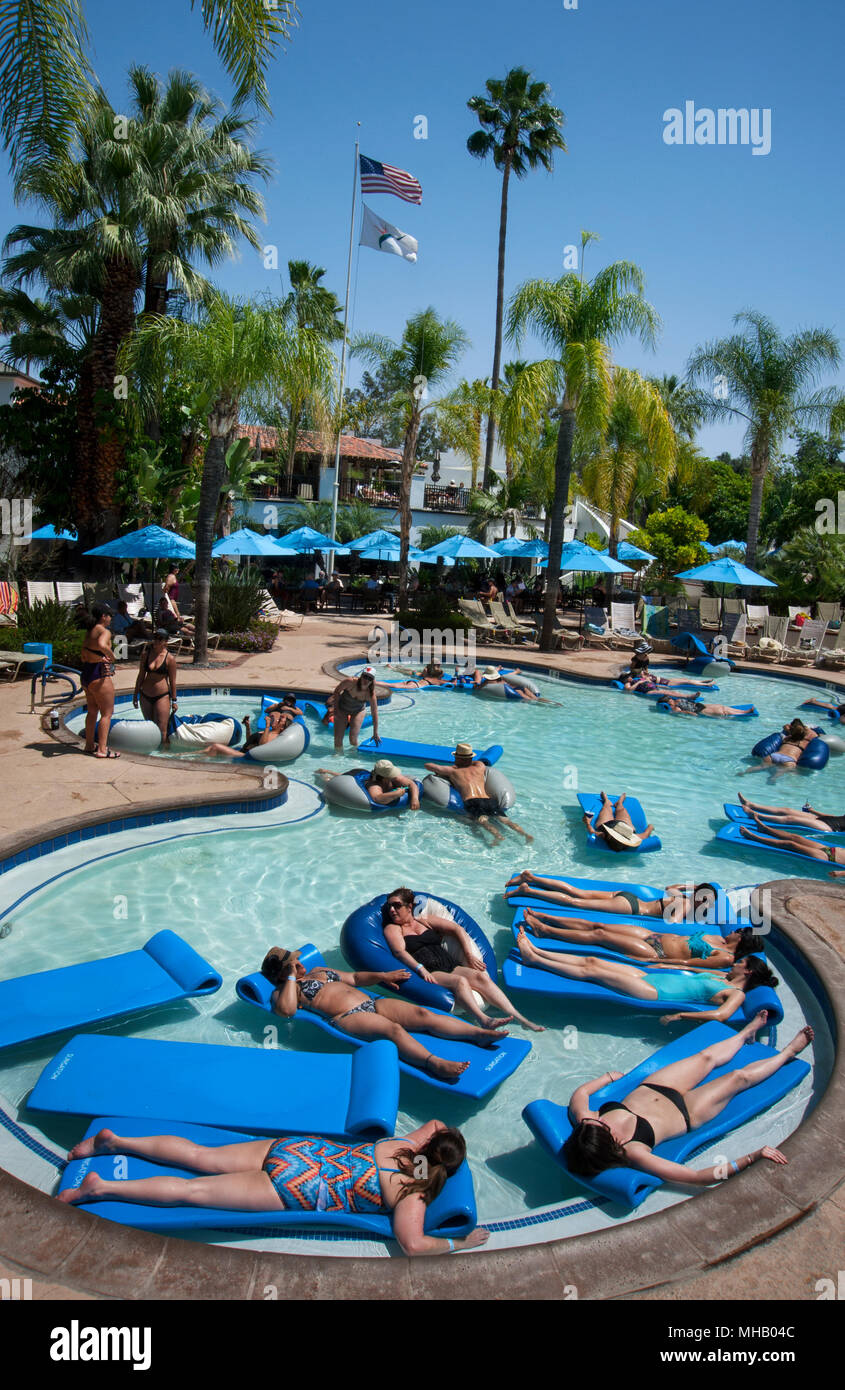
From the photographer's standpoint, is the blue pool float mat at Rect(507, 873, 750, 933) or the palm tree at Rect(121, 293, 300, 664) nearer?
the blue pool float mat at Rect(507, 873, 750, 933)

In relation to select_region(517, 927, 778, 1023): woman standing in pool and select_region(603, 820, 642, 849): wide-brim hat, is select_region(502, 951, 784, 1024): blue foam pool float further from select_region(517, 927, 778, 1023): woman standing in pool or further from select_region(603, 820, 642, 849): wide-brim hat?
select_region(603, 820, 642, 849): wide-brim hat

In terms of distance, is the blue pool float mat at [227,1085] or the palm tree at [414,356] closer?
the blue pool float mat at [227,1085]

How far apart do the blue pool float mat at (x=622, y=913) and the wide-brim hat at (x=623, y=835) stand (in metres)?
1.05

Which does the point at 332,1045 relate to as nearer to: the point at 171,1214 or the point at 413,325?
the point at 171,1214

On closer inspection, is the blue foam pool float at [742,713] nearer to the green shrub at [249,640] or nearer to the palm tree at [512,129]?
the green shrub at [249,640]

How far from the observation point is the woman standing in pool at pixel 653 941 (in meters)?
6.15

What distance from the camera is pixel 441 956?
19.2 feet

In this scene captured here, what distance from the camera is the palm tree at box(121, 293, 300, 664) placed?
13.4 metres

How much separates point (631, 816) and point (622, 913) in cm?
243

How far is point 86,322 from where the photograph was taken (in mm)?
22422

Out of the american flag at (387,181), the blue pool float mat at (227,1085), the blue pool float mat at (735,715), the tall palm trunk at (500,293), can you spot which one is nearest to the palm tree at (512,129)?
the tall palm trunk at (500,293)

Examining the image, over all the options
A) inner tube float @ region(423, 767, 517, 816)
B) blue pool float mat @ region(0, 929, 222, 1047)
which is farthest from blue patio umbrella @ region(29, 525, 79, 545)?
blue pool float mat @ region(0, 929, 222, 1047)

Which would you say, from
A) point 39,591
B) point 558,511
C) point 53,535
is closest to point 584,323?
point 558,511
